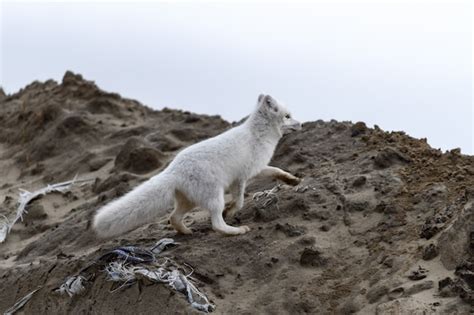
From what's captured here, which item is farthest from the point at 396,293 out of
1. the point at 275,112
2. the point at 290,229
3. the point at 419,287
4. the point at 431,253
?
the point at 275,112

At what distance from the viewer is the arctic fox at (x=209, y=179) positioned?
675 cm

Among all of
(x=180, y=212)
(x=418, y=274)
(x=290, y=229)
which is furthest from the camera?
(x=180, y=212)

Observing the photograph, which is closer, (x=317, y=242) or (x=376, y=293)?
(x=376, y=293)

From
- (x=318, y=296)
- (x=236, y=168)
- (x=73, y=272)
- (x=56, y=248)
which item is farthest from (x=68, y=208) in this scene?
(x=318, y=296)

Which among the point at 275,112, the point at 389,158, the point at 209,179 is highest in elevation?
the point at 275,112

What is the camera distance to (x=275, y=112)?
775 cm

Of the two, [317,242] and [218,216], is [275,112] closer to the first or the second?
[218,216]

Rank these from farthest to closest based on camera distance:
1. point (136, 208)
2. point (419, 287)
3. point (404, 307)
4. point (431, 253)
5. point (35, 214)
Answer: point (35, 214) < point (136, 208) < point (431, 253) < point (419, 287) < point (404, 307)

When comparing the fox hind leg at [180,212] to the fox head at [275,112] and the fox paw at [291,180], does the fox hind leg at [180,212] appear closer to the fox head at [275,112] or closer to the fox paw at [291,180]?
the fox paw at [291,180]

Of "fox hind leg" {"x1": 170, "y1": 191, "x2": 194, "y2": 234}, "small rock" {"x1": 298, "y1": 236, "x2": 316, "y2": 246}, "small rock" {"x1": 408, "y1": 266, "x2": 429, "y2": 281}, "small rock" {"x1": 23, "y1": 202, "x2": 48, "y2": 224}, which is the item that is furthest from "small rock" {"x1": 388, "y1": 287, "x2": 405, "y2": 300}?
"small rock" {"x1": 23, "y1": 202, "x2": 48, "y2": 224}

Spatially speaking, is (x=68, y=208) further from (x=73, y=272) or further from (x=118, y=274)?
(x=118, y=274)

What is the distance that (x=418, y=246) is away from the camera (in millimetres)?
6270

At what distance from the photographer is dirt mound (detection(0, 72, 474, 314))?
600 cm

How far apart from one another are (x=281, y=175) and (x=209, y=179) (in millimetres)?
1060
